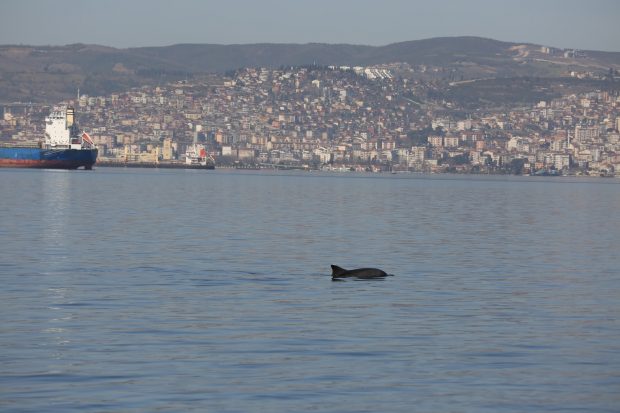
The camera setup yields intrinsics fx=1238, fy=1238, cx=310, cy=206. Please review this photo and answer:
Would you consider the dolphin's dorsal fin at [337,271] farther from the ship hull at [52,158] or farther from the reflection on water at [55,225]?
the ship hull at [52,158]

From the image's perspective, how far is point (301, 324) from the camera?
2312cm

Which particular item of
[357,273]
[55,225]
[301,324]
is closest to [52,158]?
[55,225]

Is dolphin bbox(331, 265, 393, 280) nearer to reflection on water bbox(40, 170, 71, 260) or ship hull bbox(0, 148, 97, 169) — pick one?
reflection on water bbox(40, 170, 71, 260)

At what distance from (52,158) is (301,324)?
174406 millimetres

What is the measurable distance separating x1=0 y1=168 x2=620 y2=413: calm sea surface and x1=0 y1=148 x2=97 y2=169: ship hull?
148 metres

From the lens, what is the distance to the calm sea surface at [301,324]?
670 inches

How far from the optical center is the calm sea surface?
17.0 metres

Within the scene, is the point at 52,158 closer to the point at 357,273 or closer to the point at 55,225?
the point at 55,225

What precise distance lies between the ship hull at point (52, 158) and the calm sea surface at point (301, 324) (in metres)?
148

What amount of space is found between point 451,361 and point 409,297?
Answer: 330 inches

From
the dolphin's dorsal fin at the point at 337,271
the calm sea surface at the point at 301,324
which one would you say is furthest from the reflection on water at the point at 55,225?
the dolphin's dorsal fin at the point at 337,271

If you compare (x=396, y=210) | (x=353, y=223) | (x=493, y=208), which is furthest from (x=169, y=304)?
(x=493, y=208)

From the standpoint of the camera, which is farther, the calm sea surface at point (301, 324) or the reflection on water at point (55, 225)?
the reflection on water at point (55, 225)

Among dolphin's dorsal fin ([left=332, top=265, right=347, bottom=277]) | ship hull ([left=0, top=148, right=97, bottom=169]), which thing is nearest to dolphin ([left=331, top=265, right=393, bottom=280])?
dolphin's dorsal fin ([left=332, top=265, right=347, bottom=277])
